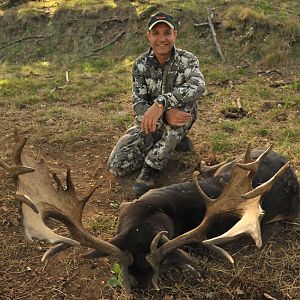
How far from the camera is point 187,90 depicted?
223 inches

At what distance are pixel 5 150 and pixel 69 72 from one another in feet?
17.5

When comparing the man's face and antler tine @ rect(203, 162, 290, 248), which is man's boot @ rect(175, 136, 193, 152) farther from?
antler tine @ rect(203, 162, 290, 248)

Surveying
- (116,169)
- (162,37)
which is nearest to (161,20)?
(162,37)

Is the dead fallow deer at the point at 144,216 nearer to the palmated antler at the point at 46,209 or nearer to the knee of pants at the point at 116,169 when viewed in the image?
the palmated antler at the point at 46,209

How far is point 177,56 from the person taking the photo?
19.9 feet

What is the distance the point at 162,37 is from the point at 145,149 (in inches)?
53.9

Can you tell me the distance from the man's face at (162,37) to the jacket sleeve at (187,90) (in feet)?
1.29

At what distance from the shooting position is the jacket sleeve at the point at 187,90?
560cm

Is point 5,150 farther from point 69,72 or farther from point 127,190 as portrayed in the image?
point 69,72

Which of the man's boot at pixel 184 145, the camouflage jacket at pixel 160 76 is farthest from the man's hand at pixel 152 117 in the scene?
the man's boot at pixel 184 145

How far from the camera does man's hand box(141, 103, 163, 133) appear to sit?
543 centimetres

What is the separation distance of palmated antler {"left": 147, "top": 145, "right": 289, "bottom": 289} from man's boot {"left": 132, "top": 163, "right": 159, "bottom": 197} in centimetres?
178

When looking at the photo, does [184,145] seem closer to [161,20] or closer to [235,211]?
[161,20]

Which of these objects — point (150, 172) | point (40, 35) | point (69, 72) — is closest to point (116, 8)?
point (40, 35)
